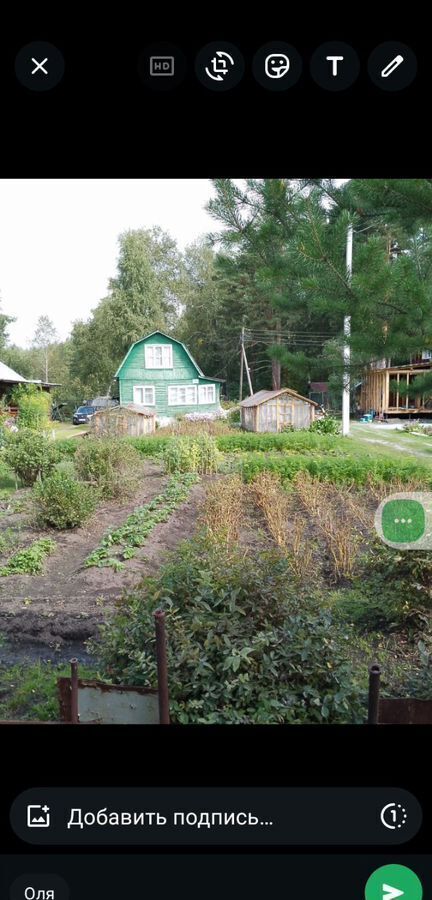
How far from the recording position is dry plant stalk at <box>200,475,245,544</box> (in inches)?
60.5

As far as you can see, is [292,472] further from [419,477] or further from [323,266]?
[323,266]

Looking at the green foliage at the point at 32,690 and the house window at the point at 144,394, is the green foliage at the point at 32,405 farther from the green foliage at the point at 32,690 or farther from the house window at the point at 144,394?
the green foliage at the point at 32,690

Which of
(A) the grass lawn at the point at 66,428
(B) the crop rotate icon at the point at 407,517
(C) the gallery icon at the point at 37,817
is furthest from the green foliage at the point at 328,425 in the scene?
(C) the gallery icon at the point at 37,817

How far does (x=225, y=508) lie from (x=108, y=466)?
28.3 inches

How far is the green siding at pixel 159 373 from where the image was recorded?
4.15ft

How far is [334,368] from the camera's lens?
122 cm

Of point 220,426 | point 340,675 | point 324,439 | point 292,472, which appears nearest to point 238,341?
point 220,426

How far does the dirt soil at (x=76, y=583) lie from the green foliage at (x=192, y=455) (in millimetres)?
102

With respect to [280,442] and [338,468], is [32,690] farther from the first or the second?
[338,468]

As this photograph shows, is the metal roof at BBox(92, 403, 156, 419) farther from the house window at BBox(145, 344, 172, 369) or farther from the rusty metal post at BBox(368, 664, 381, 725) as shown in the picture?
the rusty metal post at BBox(368, 664, 381, 725)

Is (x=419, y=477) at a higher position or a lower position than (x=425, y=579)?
higher

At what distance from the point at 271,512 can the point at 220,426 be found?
35cm
